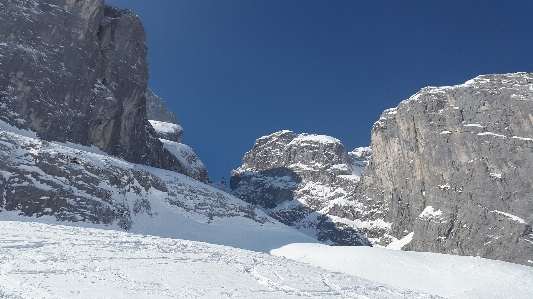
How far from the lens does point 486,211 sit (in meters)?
86.1

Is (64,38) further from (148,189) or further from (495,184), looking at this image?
(495,184)

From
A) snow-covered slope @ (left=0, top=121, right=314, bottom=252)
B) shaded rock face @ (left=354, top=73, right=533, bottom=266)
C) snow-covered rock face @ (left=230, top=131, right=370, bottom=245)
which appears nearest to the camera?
snow-covered slope @ (left=0, top=121, right=314, bottom=252)

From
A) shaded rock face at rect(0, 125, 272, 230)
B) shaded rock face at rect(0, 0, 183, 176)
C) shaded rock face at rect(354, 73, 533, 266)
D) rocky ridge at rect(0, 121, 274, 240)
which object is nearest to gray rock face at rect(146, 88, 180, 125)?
shaded rock face at rect(354, 73, 533, 266)

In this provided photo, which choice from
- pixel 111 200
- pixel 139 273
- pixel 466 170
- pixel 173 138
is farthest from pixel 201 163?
pixel 139 273

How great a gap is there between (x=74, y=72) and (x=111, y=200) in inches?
1111

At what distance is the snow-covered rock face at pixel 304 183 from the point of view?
128m

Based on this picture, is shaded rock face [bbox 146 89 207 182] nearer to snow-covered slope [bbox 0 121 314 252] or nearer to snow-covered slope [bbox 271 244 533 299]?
snow-covered slope [bbox 0 121 314 252]

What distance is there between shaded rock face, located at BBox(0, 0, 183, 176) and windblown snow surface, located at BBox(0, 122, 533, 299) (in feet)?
58.0

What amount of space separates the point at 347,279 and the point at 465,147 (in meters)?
86.9

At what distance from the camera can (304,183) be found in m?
156

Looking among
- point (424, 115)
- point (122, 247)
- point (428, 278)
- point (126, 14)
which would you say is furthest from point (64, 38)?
point (424, 115)

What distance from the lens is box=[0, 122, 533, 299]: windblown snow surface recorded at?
11.0 meters

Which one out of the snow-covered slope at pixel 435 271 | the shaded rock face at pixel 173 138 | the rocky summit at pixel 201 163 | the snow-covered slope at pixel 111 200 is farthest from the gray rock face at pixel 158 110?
the snow-covered slope at pixel 435 271

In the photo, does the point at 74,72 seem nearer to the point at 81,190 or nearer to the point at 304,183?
the point at 81,190
